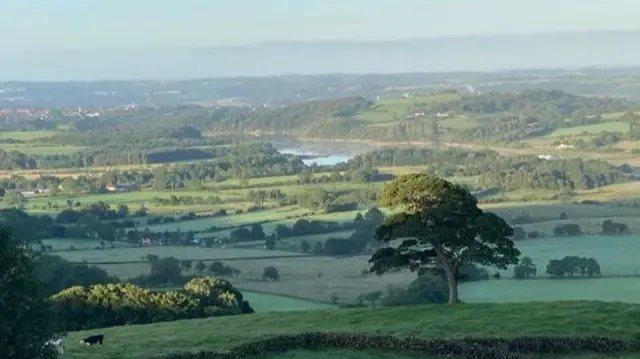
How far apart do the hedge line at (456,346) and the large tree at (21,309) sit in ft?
16.6

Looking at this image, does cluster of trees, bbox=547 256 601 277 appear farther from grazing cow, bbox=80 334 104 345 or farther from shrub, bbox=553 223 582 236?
grazing cow, bbox=80 334 104 345

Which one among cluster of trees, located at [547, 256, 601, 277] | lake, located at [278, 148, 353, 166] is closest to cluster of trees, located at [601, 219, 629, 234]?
cluster of trees, located at [547, 256, 601, 277]

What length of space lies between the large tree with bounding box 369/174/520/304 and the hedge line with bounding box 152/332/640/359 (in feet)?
22.1

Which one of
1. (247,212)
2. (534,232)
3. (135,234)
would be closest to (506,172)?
(247,212)

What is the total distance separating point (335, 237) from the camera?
77188 mm

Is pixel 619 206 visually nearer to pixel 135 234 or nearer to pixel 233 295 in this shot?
pixel 135 234

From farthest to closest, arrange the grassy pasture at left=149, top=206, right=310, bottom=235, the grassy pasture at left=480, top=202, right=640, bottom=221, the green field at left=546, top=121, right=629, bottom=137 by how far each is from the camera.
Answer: the green field at left=546, top=121, right=629, bottom=137, the grassy pasture at left=149, top=206, right=310, bottom=235, the grassy pasture at left=480, top=202, right=640, bottom=221

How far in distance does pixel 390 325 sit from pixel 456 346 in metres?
3.51

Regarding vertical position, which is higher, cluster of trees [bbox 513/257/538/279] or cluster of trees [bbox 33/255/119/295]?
cluster of trees [bbox 513/257/538/279]

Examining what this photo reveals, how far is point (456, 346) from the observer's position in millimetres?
24641

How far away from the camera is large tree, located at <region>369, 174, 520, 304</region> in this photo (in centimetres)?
3164

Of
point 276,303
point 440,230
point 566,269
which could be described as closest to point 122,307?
point 276,303

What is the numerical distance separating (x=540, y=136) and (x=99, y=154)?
275ft

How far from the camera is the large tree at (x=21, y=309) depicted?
63.9 feet
